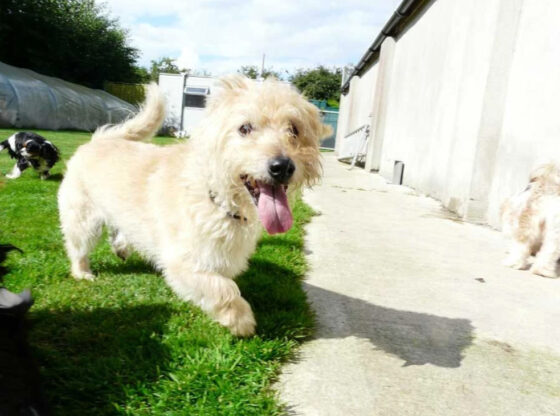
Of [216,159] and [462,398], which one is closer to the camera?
[462,398]

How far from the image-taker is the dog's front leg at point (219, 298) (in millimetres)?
2660

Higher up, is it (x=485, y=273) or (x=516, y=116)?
(x=516, y=116)

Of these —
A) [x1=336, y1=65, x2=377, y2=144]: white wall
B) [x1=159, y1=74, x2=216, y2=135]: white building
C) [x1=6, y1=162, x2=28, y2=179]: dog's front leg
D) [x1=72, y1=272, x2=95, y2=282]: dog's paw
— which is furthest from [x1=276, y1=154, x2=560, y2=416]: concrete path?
[x1=159, y1=74, x2=216, y2=135]: white building

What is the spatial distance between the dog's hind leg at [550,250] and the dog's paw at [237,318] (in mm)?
3289

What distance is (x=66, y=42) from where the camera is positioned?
111 ft

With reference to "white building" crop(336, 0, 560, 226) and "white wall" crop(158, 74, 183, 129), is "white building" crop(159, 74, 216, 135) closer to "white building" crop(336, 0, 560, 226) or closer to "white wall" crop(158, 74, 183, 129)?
"white wall" crop(158, 74, 183, 129)

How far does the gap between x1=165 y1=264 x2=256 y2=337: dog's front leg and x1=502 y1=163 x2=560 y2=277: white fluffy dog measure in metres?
3.25

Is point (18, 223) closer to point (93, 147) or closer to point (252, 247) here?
point (93, 147)

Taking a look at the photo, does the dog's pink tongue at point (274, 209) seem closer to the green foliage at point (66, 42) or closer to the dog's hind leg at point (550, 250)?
the dog's hind leg at point (550, 250)

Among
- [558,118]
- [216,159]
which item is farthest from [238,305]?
[558,118]

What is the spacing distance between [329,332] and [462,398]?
2.98ft

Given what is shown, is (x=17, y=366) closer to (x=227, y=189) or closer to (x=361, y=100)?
(x=227, y=189)

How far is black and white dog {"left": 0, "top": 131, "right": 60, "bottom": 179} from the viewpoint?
28.2ft

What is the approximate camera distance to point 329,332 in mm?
2932
